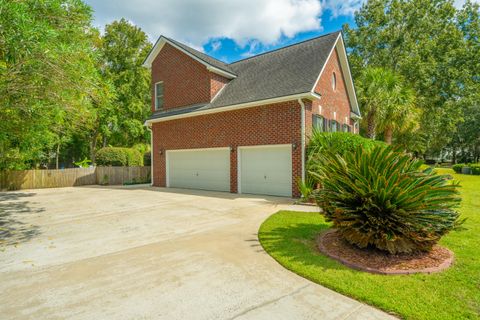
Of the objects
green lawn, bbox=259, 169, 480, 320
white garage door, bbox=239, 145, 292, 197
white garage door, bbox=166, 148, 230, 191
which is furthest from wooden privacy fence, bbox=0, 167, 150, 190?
green lawn, bbox=259, 169, 480, 320

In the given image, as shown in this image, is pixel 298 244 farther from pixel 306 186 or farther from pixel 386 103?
pixel 386 103

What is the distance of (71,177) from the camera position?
61.2ft

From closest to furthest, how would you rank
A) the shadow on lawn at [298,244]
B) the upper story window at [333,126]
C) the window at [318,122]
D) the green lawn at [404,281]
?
the green lawn at [404,281]
the shadow on lawn at [298,244]
the window at [318,122]
the upper story window at [333,126]

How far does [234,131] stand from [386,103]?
35.2 feet

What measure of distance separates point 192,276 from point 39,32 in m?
5.23

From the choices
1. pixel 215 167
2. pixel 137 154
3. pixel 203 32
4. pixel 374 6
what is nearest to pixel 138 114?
pixel 137 154

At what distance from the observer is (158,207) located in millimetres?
9305

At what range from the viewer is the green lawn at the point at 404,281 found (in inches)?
116

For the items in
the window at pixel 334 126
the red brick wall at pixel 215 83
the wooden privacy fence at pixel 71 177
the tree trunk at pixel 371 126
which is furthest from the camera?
the tree trunk at pixel 371 126

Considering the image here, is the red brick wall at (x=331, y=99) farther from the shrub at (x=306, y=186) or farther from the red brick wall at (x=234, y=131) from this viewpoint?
the shrub at (x=306, y=186)

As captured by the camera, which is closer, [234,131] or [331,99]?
[234,131]

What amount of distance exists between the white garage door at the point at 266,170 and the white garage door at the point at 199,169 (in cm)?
100

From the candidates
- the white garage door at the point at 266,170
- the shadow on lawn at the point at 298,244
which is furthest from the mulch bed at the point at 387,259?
the white garage door at the point at 266,170

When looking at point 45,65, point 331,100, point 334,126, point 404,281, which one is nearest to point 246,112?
point 331,100
